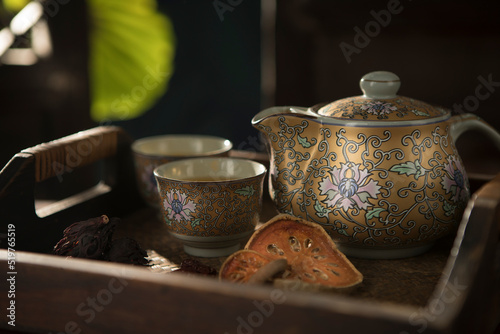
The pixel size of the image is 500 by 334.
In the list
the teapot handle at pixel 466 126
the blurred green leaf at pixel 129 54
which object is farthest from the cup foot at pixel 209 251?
the blurred green leaf at pixel 129 54

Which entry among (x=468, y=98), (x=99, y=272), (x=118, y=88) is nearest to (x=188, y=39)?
(x=118, y=88)

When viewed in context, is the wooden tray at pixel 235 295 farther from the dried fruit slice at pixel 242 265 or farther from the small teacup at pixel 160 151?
the small teacup at pixel 160 151

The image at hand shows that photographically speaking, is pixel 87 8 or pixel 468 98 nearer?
pixel 468 98

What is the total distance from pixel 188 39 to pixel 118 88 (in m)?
0.33

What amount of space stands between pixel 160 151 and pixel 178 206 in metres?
0.31

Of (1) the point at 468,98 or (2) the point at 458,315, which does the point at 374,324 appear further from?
(1) the point at 468,98

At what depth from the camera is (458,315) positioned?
1.72 feet

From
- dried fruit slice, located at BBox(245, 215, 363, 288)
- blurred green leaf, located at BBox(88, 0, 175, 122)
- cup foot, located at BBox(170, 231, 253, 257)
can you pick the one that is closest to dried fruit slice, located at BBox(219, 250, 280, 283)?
dried fruit slice, located at BBox(245, 215, 363, 288)

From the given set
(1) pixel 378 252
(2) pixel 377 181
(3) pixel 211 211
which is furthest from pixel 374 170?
(3) pixel 211 211

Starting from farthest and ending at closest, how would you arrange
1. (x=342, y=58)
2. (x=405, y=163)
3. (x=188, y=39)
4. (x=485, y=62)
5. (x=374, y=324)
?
1. (x=188, y=39)
2. (x=342, y=58)
3. (x=485, y=62)
4. (x=405, y=163)
5. (x=374, y=324)

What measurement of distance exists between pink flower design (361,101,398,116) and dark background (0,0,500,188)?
1.64ft

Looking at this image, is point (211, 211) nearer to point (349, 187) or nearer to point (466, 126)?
point (349, 187)

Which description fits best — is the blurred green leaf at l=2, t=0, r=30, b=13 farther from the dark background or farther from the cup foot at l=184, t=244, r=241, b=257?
the cup foot at l=184, t=244, r=241, b=257

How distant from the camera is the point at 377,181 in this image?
2.51 ft
